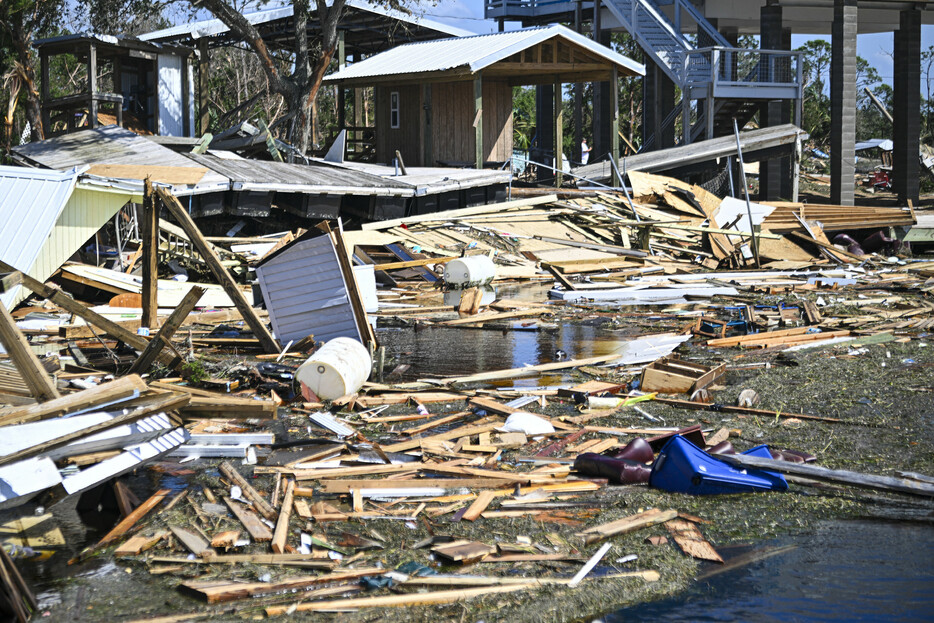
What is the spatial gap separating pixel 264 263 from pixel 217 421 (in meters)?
3.54

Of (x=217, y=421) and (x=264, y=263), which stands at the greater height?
(x=264, y=263)

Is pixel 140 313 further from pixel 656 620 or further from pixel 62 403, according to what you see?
pixel 656 620

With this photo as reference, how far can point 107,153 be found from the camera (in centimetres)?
2134

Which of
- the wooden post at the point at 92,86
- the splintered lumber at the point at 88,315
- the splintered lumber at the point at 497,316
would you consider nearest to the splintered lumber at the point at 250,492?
the splintered lumber at the point at 88,315

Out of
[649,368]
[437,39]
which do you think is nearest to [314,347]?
[649,368]

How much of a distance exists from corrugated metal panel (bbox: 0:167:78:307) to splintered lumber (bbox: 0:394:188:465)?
7890mm

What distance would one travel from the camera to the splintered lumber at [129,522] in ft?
19.0

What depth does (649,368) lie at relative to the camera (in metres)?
9.66

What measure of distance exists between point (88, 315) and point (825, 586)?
7107mm

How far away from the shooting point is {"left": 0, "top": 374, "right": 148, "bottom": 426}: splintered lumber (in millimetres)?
6199

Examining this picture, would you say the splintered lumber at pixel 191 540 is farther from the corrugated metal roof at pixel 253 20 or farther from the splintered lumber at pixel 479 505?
the corrugated metal roof at pixel 253 20

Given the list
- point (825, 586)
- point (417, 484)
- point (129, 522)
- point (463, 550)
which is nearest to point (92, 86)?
point (129, 522)

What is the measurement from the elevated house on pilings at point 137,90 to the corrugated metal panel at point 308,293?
48.3 ft

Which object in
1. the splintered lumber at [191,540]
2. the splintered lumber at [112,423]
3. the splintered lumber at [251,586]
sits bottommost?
the splintered lumber at [251,586]
